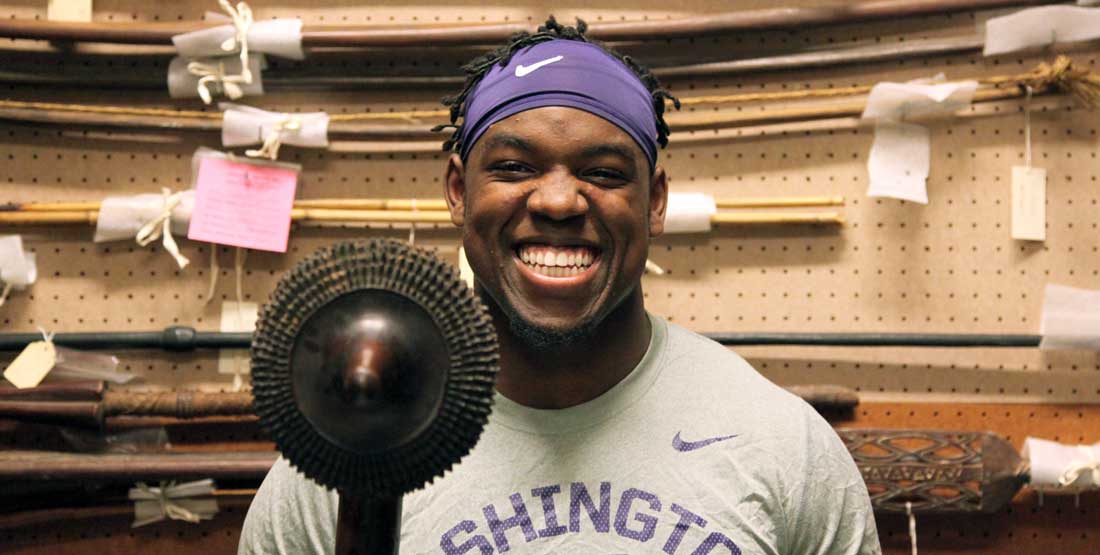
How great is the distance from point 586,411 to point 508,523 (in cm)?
16

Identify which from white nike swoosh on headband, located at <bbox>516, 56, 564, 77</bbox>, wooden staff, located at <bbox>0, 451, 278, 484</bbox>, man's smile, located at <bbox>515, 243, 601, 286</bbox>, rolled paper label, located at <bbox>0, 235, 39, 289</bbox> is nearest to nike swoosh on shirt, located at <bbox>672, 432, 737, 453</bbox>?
man's smile, located at <bbox>515, 243, 601, 286</bbox>

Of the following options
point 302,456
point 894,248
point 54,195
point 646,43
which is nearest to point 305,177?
point 54,195

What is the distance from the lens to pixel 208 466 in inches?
70.5

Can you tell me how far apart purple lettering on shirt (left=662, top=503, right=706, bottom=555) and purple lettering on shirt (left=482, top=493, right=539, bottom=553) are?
140mm

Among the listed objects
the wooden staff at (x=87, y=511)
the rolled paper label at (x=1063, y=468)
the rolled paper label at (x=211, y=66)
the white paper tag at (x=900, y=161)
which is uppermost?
the rolled paper label at (x=211, y=66)

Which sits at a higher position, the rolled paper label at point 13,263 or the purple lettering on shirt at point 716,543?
the rolled paper label at point 13,263

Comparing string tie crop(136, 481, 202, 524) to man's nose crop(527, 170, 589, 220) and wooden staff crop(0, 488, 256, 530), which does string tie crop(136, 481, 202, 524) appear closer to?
wooden staff crop(0, 488, 256, 530)

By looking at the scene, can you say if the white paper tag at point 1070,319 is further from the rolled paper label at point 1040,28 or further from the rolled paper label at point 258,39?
the rolled paper label at point 258,39

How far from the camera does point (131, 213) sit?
1905mm

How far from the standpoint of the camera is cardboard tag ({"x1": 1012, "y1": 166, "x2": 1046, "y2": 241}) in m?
1.94

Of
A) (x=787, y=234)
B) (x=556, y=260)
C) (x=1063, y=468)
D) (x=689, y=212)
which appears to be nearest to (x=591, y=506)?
(x=556, y=260)

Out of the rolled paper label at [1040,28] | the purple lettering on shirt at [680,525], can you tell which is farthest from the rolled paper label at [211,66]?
the rolled paper label at [1040,28]

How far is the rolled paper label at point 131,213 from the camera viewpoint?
1.91m

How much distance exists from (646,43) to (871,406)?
2.64ft
